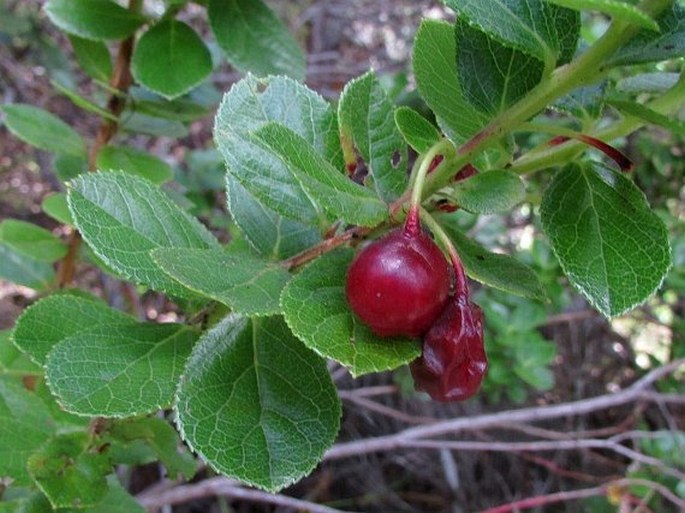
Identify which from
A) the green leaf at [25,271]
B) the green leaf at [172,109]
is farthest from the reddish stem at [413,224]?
the green leaf at [25,271]

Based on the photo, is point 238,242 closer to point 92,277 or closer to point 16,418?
point 16,418

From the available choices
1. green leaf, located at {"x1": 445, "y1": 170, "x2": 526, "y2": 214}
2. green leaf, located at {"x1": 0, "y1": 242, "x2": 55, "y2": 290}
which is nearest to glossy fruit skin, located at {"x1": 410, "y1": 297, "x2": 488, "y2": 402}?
green leaf, located at {"x1": 445, "y1": 170, "x2": 526, "y2": 214}

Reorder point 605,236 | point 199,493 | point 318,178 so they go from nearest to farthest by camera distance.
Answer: point 318,178 → point 605,236 → point 199,493

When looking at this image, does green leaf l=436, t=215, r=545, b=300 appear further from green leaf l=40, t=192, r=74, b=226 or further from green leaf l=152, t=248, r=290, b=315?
green leaf l=40, t=192, r=74, b=226

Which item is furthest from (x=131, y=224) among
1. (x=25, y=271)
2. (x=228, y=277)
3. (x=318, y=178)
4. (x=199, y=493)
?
(x=199, y=493)

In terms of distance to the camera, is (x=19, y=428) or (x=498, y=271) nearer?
(x=498, y=271)

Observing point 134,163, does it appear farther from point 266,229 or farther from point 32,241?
point 266,229

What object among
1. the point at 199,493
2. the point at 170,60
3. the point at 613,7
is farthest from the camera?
the point at 199,493

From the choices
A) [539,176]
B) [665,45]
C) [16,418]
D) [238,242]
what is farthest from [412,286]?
[539,176]
